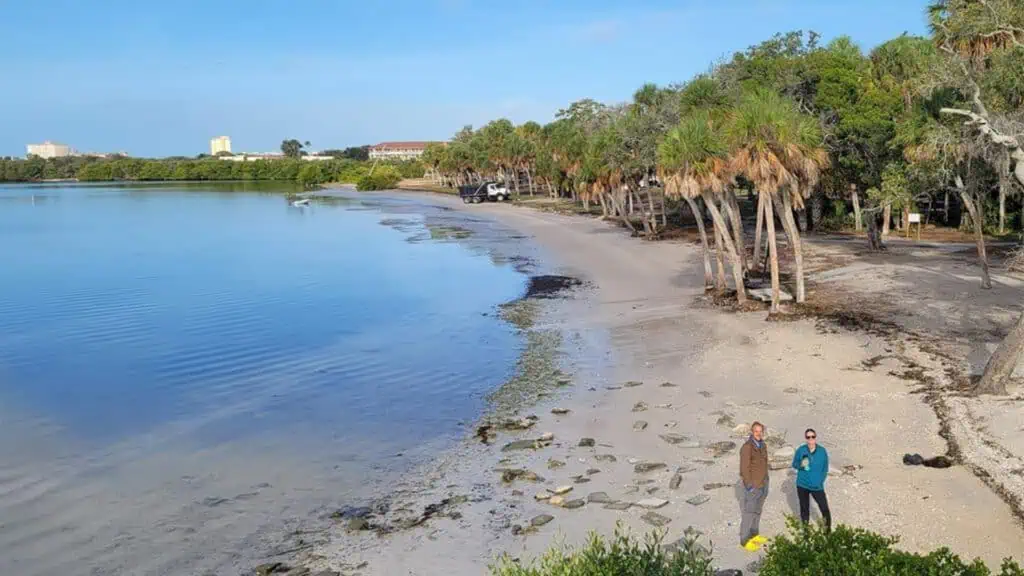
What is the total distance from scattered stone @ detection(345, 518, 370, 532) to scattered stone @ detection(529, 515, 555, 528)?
8.27ft

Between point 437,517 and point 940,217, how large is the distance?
44.2 meters

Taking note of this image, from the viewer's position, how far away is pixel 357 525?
1272cm

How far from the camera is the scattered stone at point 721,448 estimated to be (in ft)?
48.0

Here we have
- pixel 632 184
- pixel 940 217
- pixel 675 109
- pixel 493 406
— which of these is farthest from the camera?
pixel 632 184

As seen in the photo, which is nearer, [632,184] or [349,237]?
[632,184]

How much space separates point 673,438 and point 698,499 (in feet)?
10.1

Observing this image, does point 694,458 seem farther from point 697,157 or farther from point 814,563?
point 697,157

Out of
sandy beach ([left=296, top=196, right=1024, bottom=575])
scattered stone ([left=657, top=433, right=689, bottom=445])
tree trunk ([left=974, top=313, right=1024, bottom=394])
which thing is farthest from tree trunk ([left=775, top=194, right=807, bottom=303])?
scattered stone ([left=657, top=433, right=689, bottom=445])

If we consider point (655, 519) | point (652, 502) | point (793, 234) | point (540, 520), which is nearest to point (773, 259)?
point (793, 234)

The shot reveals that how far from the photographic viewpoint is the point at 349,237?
224 ft

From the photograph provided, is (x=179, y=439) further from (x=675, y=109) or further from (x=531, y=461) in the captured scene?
(x=675, y=109)

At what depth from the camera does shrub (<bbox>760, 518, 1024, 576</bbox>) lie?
7164 mm

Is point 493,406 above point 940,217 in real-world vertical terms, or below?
below

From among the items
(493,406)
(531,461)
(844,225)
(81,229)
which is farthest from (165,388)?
(81,229)
